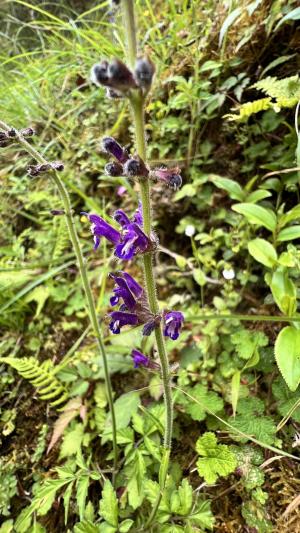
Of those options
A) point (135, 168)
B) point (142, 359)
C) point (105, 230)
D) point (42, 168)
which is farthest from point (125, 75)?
point (142, 359)

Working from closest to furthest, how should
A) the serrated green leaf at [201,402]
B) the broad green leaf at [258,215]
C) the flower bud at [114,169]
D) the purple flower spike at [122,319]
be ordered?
the flower bud at [114,169], the purple flower spike at [122,319], the serrated green leaf at [201,402], the broad green leaf at [258,215]

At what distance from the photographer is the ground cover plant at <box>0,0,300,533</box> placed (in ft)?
5.64

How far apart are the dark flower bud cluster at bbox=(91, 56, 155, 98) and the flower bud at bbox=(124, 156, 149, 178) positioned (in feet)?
0.61

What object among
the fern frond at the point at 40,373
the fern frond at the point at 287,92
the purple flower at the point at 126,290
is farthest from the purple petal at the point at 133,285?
the fern frond at the point at 287,92

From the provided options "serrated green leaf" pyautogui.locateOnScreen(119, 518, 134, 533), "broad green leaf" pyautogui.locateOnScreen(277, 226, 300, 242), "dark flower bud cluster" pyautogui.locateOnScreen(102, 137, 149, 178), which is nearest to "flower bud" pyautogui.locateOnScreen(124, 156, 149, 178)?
"dark flower bud cluster" pyautogui.locateOnScreen(102, 137, 149, 178)

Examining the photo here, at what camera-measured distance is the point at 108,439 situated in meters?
2.19

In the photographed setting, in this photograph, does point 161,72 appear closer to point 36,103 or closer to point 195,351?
point 36,103

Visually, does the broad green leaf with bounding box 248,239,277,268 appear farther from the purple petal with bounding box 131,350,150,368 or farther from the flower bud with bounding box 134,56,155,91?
the flower bud with bounding box 134,56,155,91

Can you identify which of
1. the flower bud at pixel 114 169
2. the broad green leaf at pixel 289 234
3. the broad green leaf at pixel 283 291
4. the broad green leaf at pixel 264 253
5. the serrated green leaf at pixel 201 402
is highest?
the flower bud at pixel 114 169

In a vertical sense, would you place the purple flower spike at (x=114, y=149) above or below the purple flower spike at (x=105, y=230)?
above

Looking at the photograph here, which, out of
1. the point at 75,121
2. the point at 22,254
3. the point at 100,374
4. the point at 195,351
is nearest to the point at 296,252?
the point at 195,351

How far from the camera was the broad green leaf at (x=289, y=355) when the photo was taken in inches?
66.5

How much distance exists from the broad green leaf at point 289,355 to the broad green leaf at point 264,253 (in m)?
0.40

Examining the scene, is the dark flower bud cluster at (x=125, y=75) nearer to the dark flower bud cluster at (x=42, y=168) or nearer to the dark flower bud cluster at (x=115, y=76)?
the dark flower bud cluster at (x=115, y=76)
